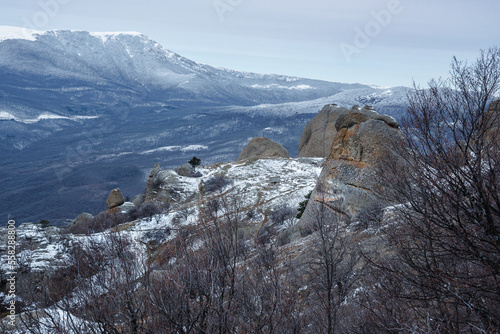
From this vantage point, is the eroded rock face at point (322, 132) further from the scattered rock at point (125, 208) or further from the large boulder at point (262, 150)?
the scattered rock at point (125, 208)

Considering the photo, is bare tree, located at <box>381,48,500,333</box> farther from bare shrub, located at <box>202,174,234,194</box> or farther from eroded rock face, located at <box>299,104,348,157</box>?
eroded rock face, located at <box>299,104,348,157</box>

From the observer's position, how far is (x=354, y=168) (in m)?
22.7

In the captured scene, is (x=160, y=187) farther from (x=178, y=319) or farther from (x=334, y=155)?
(x=178, y=319)

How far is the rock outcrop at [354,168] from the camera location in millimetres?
20969

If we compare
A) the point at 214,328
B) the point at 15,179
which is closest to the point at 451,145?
the point at 214,328

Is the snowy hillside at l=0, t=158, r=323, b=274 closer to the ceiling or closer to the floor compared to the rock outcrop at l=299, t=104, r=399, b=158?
closer to the floor

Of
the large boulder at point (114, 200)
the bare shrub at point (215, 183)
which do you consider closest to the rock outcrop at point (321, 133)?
the bare shrub at point (215, 183)

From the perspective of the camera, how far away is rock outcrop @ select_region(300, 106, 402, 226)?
20969 millimetres

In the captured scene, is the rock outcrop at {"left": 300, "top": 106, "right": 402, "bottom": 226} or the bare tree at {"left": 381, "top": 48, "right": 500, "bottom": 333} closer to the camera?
the bare tree at {"left": 381, "top": 48, "right": 500, "bottom": 333}

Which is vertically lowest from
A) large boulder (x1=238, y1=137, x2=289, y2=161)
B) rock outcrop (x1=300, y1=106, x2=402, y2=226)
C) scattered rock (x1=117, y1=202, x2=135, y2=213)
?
scattered rock (x1=117, y1=202, x2=135, y2=213)

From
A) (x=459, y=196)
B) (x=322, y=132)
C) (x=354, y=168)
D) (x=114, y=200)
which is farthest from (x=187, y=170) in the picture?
(x=459, y=196)

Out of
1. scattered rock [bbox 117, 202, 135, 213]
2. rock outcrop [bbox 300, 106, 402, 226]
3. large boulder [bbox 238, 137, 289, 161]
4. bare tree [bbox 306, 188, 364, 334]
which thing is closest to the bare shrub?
scattered rock [bbox 117, 202, 135, 213]

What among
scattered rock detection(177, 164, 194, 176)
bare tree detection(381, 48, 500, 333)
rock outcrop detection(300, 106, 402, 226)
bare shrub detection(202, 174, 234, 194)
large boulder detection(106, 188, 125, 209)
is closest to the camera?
bare tree detection(381, 48, 500, 333)

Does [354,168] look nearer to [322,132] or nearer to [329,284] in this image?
[329,284]
